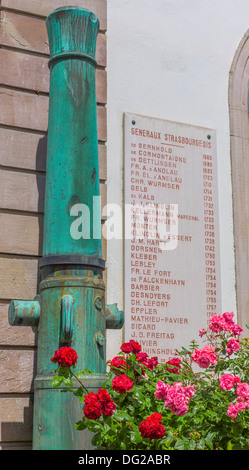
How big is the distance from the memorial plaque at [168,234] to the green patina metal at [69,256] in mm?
1045

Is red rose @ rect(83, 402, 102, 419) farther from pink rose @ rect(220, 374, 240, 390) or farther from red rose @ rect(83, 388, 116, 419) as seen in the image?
pink rose @ rect(220, 374, 240, 390)

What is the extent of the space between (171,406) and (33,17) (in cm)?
337

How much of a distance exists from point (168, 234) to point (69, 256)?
164 centimetres

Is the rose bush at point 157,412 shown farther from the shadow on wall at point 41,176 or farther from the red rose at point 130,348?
the shadow on wall at point 41,176

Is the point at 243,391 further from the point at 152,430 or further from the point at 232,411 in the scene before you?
the point at 152,430

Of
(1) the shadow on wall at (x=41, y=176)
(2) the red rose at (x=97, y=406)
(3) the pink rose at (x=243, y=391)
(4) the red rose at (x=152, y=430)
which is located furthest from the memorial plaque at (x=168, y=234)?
(4) the red rose at (x=152, y=430)

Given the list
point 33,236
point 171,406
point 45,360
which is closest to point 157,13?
point 33,236

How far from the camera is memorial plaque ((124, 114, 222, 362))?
16.4 ft

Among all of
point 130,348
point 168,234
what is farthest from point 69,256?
point 168,234

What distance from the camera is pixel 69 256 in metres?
3.75

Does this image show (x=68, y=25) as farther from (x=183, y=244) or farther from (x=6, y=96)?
(x=183, y=244)

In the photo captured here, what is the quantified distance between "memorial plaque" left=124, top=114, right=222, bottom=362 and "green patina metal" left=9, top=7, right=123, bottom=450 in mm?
1045

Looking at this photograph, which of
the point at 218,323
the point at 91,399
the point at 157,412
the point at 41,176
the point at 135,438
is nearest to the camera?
the point at 91,399

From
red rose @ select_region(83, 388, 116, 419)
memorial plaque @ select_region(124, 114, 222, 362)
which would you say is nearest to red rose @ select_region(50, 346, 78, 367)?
red rose @ select_region(83, 388, 116, 419)
